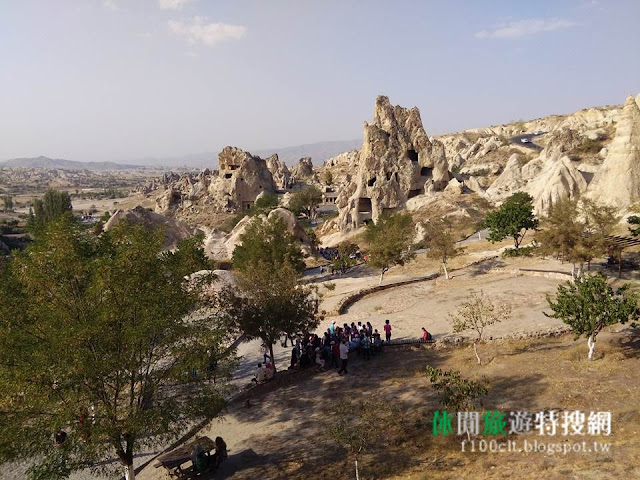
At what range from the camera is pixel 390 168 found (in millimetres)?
65875

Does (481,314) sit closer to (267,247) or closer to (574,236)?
(574,236)

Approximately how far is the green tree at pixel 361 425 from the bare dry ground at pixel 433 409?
274 millimetres

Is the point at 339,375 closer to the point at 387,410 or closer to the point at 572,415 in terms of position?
the point at 387,410

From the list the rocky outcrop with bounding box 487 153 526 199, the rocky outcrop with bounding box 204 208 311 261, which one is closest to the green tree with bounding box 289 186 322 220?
the rocky outcrop with bounding box 204 208 311 261

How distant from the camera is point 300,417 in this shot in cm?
1540

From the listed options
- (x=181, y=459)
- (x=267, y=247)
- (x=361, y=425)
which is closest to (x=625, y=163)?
(x=267, y=247)

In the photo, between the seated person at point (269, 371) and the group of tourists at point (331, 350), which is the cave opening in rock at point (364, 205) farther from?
the seated person at point (269, 371)

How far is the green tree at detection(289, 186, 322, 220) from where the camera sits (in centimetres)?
8575

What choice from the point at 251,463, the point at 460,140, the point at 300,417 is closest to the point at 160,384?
the point at 251,463

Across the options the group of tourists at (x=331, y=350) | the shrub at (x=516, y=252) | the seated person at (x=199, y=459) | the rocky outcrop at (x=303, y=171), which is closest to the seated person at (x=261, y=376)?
the group of tourists at (x=331, y=350)

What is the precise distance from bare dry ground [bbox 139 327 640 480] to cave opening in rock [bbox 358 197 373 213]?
44825 millimetres

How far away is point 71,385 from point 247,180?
280 feet

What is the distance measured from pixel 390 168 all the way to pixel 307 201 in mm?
25288

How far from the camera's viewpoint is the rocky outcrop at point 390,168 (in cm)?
6368
